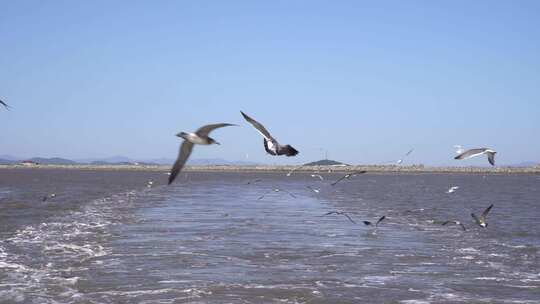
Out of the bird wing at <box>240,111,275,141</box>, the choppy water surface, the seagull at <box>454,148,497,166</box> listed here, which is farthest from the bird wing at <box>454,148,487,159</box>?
the bird wing at <box>240,111,275,141</box>

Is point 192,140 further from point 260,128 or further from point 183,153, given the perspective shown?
point 260,128

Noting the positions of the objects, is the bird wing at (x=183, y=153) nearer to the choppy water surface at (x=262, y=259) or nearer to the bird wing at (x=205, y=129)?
the bird wing at (x=205, y=129)

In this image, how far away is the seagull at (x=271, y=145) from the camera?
22.9 feet

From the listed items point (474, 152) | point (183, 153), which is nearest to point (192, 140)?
point (183, 153)

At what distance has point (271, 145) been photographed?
716 centimetres

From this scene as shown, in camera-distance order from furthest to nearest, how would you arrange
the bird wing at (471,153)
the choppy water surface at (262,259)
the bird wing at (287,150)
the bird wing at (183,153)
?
the choppy water surface at (262,259)
the bird wing at (471,153)
the bird wing at (183,153)
the bird wing at (287,150)

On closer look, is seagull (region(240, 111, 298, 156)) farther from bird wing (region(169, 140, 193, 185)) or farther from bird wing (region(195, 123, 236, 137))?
bird wing (region(169, 140, 193, 185))

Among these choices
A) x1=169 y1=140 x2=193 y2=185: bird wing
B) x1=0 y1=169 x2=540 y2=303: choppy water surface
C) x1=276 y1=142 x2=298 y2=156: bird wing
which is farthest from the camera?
x1=0 y1=169 x2=540 y2=303: choppy water surface

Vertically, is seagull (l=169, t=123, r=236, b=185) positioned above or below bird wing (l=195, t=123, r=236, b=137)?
below

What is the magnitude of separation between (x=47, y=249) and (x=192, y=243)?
4.31 meters

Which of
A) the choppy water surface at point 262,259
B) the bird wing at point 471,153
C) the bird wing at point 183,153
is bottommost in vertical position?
the choppy water surface at point 262,259

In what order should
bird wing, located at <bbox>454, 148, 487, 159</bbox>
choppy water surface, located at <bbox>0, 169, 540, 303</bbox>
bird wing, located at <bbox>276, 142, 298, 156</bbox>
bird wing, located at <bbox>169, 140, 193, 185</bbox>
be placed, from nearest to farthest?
bird wing, located at <bbox>276, 142, 298, 156</bbox> → bird wing, located at <bbox>169, 140, 193, 185</bbox> → bird wing, located at <bbox>454, 148, 487, 159</bbox> → choppy water surface, located at <bbox>0, 169, 540, 303</bbox>

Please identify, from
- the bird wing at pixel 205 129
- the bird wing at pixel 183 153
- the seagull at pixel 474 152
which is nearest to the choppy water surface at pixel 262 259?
the seagull at pixel 474 152

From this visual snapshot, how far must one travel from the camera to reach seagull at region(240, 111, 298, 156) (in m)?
6.99
